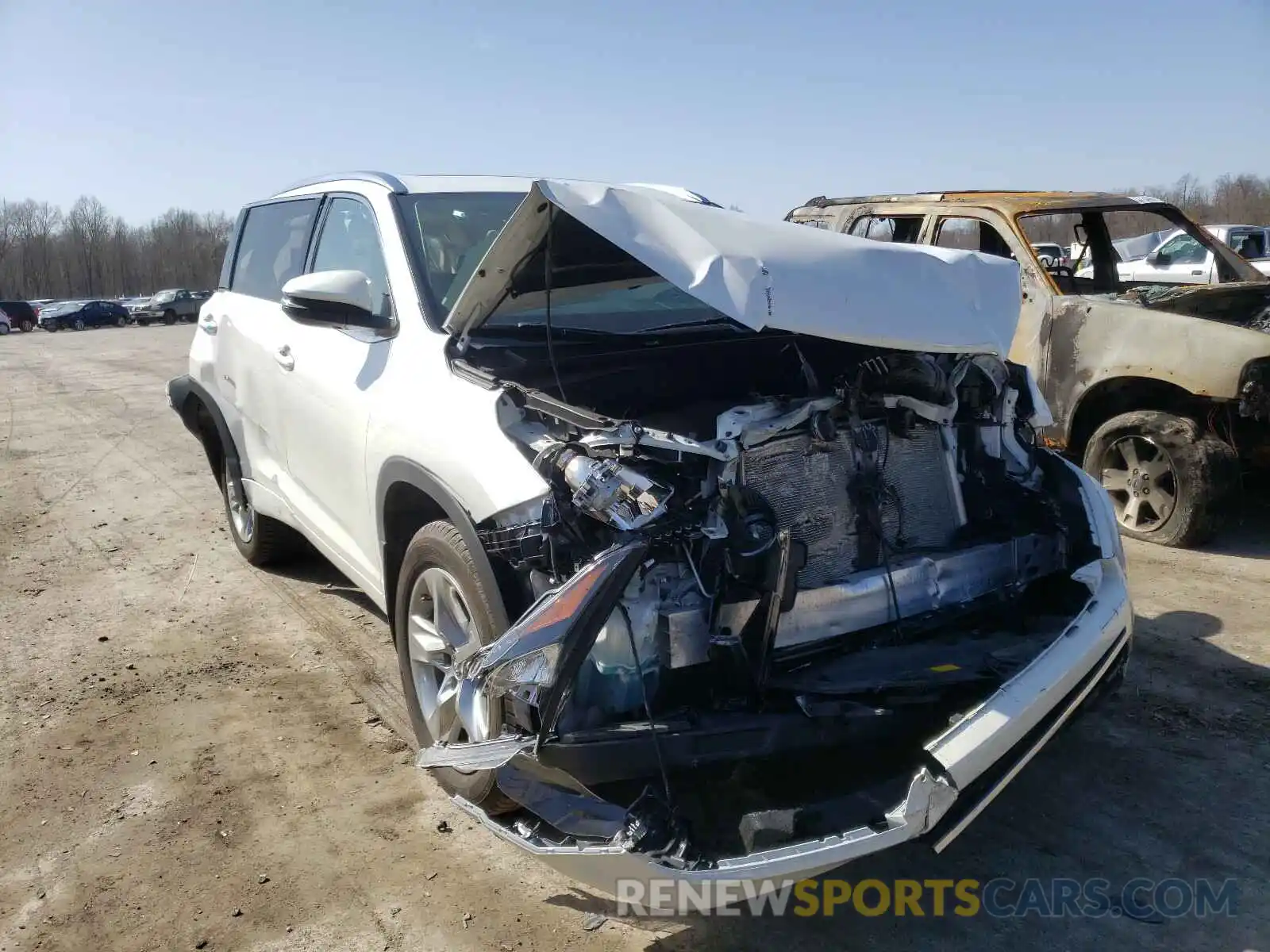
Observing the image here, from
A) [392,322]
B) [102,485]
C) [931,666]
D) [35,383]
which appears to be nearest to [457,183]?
[392,322]

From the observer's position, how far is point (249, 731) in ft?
12.6

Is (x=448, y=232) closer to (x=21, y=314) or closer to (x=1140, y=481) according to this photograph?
(x=1140, y=481)

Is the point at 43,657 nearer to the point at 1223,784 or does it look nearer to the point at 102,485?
the point at 102,485

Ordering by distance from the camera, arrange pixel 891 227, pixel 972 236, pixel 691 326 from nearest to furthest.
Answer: pixel 691 326
pixel 972 236
pixel 891 227

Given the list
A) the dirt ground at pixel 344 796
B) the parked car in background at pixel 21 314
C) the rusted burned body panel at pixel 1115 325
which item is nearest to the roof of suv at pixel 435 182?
the dirt ground at pixel 344 796

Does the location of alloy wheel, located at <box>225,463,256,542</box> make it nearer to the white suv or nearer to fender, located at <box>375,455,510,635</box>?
the white suv

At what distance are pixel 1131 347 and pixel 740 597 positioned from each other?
14.4 feet

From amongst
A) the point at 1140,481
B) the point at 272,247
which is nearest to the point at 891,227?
the point at 1140,481

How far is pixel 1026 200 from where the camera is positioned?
6723mm

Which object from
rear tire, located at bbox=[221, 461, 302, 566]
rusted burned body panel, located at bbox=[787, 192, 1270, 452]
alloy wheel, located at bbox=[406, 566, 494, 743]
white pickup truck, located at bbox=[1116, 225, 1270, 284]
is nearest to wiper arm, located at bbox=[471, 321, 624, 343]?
alloy wheel, located at bbox=[406, 566, 494, 743]

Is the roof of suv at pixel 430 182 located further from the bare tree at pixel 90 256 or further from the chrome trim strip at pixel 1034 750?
the bare tree at pixel 90 256

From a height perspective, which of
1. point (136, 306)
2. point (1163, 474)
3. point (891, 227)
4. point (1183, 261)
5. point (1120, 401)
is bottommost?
point (136, 306)

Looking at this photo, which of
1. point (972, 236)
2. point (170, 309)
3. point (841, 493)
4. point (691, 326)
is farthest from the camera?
point (170, 309)

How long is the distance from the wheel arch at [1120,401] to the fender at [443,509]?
15.1 ft
